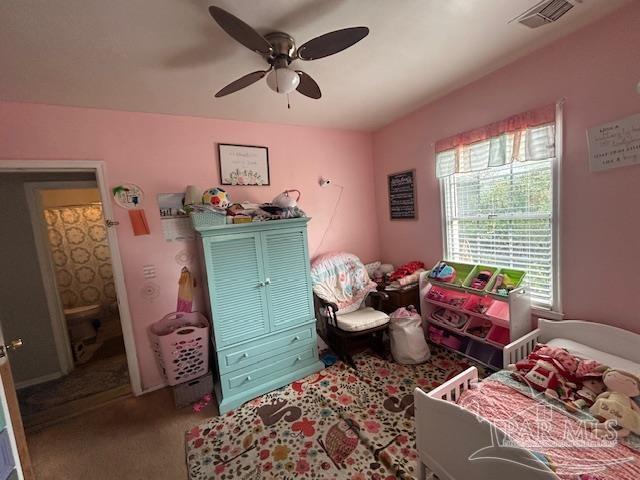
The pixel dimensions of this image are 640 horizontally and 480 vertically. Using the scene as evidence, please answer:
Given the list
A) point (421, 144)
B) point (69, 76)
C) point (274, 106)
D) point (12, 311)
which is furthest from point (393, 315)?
point (12, 311)

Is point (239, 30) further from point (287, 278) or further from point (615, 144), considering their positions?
point (615, 144)

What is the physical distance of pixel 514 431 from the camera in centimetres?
123

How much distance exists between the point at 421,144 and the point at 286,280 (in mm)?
1983

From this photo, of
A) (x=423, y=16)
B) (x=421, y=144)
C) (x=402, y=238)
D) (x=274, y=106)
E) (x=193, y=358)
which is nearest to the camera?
(x=423, y=16)

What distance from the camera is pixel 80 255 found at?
364 centimetres

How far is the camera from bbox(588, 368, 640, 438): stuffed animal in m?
1.19

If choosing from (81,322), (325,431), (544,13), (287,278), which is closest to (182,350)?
(287,278)

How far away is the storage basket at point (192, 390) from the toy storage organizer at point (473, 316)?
2.12 metres

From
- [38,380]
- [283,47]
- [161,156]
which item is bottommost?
[38,380]

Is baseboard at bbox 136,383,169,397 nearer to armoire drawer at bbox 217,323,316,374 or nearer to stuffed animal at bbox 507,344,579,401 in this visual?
armoire drawer at bbox 217,323,316,374

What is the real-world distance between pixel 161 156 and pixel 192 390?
203cm

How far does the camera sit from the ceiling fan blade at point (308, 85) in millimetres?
1481

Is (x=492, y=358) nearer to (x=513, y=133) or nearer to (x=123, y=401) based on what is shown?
(x=513, y=133)

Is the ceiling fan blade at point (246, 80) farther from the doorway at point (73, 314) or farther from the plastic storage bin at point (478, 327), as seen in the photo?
the plastic storage bin at point (478, 327)
